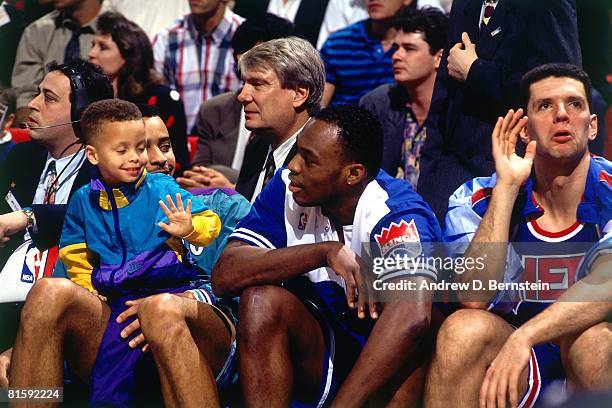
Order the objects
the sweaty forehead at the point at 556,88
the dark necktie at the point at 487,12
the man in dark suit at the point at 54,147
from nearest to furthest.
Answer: the sweaty forehead at the point at 556,88
the dark necktie at the point at 487,12
the man in dark suit at the point at 54,147

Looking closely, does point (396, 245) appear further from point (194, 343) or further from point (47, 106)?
point (47, 106)

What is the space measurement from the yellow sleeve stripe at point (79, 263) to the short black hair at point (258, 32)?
163 centimetres

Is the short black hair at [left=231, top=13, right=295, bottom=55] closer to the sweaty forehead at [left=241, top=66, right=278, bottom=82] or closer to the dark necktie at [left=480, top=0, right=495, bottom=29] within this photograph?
the sweaty forehead at [left=241, top=66, right=278, bottom=82]

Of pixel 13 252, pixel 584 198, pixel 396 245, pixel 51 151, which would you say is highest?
pixel 584 198

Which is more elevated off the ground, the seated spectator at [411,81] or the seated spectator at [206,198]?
the seated spectator at [411,81]

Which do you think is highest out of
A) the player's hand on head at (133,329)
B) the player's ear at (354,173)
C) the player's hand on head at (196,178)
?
the player's ear at (354,173)

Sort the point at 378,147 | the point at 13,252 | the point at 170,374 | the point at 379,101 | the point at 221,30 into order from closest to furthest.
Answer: the point at 170,374 → the point at 378,147 → the point at 13,252 → the point at 379,101 → the point at 221,30

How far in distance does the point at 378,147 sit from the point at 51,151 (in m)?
1.57

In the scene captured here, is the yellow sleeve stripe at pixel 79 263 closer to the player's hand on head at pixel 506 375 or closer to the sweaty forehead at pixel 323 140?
the sweaty forehead at pixel 323 140

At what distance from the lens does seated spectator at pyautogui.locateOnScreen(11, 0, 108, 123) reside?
657 cm

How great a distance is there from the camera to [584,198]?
156 inches

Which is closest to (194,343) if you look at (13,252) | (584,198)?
(13,252)

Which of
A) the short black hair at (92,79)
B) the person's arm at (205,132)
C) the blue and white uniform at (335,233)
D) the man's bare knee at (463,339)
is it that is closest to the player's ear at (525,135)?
the blue and white uniform at (335,233)

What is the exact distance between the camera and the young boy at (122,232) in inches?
162
